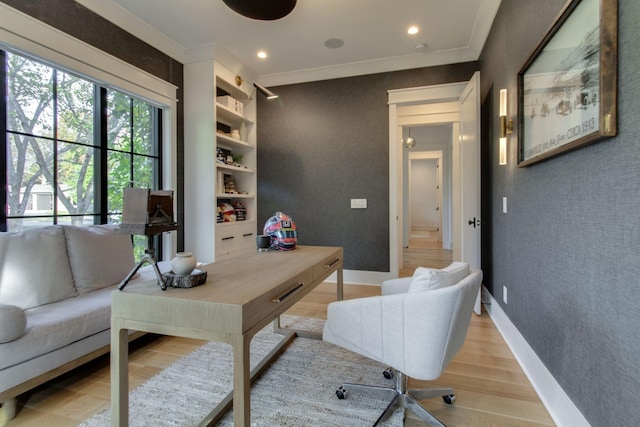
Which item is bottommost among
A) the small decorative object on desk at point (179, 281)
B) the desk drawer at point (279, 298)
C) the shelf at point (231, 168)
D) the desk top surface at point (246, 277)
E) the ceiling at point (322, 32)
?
the desk drawer at point (279, 298)

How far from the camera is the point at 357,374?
1.94 meters

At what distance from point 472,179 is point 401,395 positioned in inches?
85.9

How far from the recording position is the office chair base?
4.84 feet

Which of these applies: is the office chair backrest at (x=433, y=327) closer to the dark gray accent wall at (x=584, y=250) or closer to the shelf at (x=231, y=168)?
the dark gray accent wall at (x=584, y=250)

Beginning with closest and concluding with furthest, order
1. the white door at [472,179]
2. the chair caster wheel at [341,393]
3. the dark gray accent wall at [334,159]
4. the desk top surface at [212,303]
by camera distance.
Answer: the desk top surface at [212,303] → the chair caster wheel at [341,393] → the white door at [472,179] → the dark gray accent wall at [334,159]

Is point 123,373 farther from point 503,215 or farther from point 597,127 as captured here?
point 503,215

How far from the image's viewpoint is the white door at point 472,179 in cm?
289

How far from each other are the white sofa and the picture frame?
267cm

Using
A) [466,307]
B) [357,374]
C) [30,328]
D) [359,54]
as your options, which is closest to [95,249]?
[30,328]

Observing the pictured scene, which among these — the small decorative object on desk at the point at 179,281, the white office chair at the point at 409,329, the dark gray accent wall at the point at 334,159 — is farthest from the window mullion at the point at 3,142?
the dark gray accent wall at the point at 334,159

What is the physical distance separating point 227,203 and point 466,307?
11.3 feet

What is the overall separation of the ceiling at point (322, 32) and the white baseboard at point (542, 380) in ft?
8.78

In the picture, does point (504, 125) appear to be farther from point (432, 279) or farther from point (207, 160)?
point (207, 160)

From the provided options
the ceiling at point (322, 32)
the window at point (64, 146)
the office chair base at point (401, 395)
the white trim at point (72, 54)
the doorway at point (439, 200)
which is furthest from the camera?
the doorway at point (439, 200)
